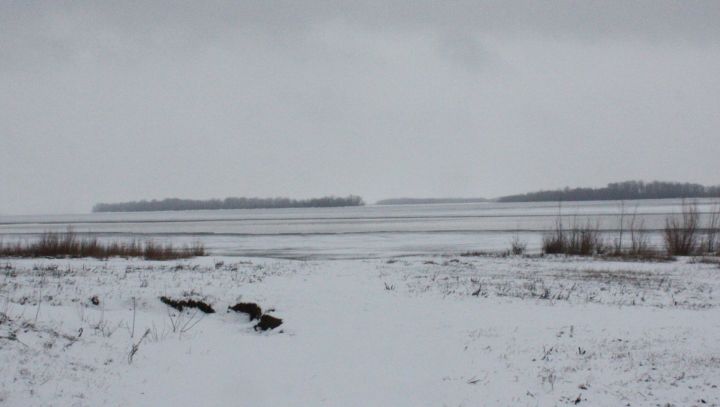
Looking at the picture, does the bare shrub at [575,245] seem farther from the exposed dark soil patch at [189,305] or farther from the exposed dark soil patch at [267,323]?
the exposed dark soil patch at [189,305]

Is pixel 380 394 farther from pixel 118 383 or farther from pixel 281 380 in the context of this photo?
pixel 118 383

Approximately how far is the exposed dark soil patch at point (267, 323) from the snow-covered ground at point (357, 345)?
0.14 metres

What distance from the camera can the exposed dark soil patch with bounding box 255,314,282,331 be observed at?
338 inches

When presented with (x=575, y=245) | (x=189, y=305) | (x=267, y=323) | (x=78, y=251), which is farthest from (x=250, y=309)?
(x=575, y=245)

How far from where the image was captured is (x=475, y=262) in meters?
19.8

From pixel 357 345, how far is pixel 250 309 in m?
2.37

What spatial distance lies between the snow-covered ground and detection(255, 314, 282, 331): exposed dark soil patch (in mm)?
138

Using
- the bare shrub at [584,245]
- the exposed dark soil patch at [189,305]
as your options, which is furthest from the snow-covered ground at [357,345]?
the bare shrub at [584,245]

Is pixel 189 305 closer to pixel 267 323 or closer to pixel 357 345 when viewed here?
pixel 267 323

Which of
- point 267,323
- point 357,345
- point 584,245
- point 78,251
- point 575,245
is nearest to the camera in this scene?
point 357,345

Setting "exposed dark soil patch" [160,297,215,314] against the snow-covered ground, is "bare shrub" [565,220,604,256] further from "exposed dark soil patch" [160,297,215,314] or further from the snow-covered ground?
"exposed dark soil patch" [160,297,215,314]

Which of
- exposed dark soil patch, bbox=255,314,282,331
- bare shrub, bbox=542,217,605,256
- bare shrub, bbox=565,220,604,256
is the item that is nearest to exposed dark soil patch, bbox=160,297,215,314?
exposed dark soil patch, bbox=255,314,282,331

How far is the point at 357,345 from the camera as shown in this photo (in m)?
7.84

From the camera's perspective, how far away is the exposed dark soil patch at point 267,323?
28.2 ft
